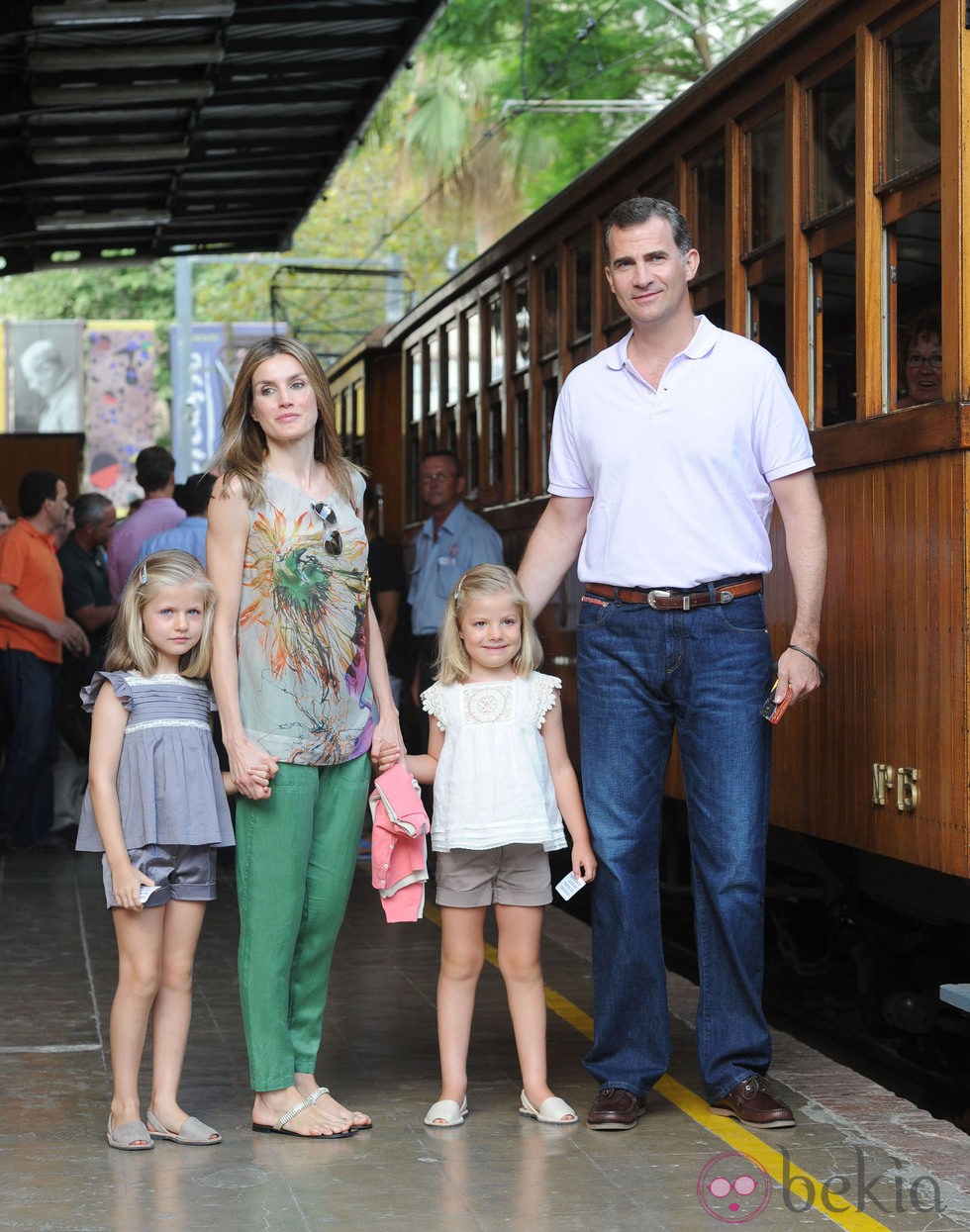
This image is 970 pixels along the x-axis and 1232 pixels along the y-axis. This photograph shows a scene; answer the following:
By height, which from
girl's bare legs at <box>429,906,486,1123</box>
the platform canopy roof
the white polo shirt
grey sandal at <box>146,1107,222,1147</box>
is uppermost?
the platform canopy roof

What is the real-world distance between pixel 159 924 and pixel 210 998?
181 cm

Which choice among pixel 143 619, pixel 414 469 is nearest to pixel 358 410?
pixel 414 469

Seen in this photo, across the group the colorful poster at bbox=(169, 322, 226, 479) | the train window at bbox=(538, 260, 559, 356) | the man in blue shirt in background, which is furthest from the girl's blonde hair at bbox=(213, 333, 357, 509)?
the colorful poster at bbox=(169, 322, 226, 479)

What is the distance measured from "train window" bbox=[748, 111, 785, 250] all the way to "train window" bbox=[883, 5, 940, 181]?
0.76 meters

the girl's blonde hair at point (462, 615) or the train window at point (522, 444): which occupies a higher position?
the train window at point (522, 444)

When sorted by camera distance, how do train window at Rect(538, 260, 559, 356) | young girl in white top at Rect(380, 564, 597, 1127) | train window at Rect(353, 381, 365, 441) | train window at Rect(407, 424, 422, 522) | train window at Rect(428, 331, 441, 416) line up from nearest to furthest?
young girl in white top at Rect(380, 564, 597, 1127), train window at Rect(538, 260, 559, 356), train window at Rect(428, 331, 441, 416), train window at Rect(407, 424, 422, 522), train window at Rect(353, 381, 365, 441)

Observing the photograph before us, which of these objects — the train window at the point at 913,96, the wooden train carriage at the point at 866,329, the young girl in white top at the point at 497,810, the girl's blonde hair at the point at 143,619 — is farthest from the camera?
the train window at the point at 913,96

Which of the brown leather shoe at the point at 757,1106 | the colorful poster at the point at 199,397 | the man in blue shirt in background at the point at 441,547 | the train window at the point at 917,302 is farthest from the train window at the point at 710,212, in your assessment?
the colorful poster at the point at 199,397

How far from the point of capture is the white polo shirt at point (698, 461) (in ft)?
16.0

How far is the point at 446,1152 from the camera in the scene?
4641 millimetres

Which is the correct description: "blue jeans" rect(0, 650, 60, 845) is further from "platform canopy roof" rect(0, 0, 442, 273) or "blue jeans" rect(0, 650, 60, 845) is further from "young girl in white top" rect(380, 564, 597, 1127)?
"young girl in white top" rect(380, 564, 597, 1127)

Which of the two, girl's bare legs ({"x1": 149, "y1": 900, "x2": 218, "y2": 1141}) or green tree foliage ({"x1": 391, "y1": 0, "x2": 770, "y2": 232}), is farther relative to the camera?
green tree foliage ({"x1": 391, "y1": 0, "x2": 770, "y2": 232})

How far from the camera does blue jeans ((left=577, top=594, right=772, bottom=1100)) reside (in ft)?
16.1

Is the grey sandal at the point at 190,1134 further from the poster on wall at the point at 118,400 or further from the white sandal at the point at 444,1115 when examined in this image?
the poster on wall at the point at 118,400
